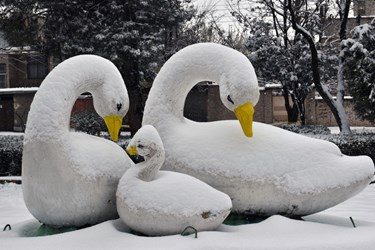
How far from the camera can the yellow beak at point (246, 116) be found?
12.5 feet

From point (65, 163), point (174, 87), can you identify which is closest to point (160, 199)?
point (65, 163)

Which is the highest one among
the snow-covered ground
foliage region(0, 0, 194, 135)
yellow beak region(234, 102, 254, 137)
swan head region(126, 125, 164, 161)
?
foliage region(0, 0, 194, 135)

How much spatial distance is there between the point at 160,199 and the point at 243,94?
101 centimetres

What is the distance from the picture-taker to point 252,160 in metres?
3.84

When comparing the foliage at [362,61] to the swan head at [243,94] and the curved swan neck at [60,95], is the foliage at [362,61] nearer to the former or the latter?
the swan head at [243,94]

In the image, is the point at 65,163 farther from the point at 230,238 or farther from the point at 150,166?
the point at 230,238

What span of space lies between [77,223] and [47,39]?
11019 millimetres

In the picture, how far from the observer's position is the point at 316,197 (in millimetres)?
3816

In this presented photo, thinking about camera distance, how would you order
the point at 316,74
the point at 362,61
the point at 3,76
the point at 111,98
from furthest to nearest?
the point at 3,76, the point at 316,74, the point at 362,61, the point at 111,98

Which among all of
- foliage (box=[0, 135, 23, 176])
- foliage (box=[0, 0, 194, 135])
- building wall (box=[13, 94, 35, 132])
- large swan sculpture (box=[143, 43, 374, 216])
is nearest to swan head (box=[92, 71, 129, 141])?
large swan sculpture (box=[143, 43, 374, 216])

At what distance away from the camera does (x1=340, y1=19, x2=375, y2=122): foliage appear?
1286cm

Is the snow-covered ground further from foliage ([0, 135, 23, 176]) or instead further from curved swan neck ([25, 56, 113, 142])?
foliage ([0, 135, 23, 176])

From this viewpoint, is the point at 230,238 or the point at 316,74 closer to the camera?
the point at 230,238

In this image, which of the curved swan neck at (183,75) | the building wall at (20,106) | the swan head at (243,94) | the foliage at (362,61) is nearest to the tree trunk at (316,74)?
the foliage at (362,61)
